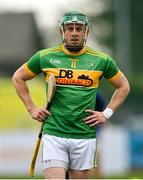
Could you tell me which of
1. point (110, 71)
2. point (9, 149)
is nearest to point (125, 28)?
point (9, 149)

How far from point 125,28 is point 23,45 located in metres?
28.0

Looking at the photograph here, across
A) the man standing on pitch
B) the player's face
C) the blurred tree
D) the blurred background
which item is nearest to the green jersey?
the man standing on pitch

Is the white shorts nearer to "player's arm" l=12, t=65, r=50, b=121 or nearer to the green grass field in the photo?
Answer: "player's arm" l=12, t=65, r=50, b=121

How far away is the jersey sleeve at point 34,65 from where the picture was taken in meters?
10.2

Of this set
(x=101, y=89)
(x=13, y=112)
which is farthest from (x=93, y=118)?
(x=101, y=89)

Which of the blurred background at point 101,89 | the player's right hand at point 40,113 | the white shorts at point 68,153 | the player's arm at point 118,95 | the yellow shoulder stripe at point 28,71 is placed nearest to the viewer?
the white shorts at point 68,153

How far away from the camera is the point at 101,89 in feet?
135

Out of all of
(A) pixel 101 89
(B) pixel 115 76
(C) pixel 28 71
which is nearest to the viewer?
(C) pixel 28 71

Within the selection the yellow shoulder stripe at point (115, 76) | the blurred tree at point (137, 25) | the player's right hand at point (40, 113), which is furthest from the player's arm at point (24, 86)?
the blurred tree at point (137, 25)

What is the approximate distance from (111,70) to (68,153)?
0.95m

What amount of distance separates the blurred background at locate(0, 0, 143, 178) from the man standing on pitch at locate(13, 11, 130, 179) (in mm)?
10546

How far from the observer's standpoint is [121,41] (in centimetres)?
4894

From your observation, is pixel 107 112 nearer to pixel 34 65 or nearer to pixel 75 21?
pixel 34 65

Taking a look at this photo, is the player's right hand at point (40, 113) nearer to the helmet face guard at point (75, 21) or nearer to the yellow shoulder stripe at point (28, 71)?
the yellow shoulder stripe at point (28, 71)
